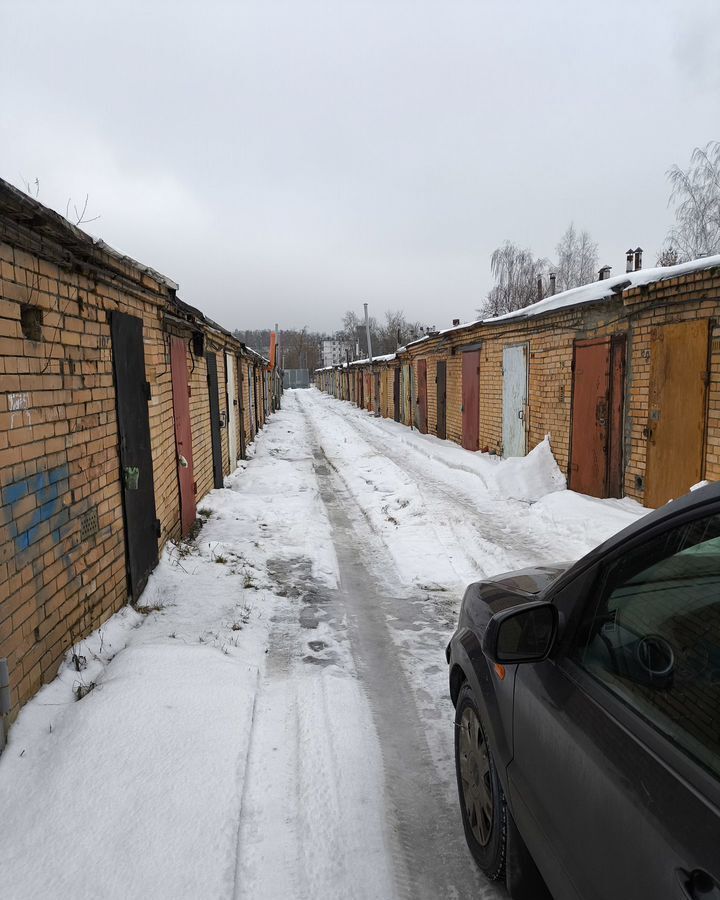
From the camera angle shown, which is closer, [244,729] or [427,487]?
[244,729]

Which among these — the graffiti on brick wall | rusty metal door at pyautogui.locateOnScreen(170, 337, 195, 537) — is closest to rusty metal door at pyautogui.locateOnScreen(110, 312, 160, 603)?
the graffiti on brick wall

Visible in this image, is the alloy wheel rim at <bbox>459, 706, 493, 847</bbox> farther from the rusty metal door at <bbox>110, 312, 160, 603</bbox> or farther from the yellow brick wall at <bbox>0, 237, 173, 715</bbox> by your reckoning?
the rusty metal door at <bbox>110, 312, 160, 603</bbox>

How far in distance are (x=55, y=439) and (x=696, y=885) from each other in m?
3.45

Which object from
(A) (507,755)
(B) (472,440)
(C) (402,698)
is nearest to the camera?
(A) (507,755)

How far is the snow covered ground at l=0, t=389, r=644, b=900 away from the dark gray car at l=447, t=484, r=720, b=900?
2.09ft

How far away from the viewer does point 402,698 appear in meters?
3.32

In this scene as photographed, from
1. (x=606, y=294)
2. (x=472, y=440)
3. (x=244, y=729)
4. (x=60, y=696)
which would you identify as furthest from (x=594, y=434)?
(x=60, y=696)

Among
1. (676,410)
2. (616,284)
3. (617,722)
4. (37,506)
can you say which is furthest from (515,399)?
(617,722)

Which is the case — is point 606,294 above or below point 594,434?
above

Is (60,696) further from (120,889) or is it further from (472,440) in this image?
(472,440)

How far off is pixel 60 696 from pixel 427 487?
7.23 metres

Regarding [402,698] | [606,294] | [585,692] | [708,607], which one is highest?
[606,294]

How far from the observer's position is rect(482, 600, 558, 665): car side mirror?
1622 mm

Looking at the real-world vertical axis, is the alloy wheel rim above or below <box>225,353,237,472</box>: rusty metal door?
below
